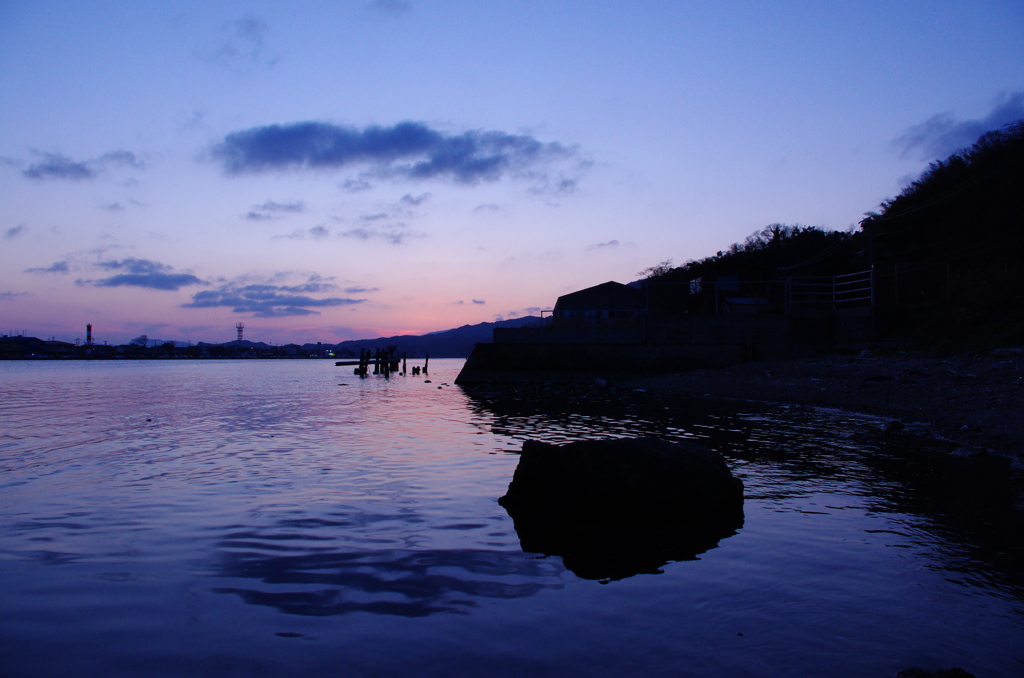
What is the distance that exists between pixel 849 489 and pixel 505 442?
681 cm

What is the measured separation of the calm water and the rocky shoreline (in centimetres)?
246

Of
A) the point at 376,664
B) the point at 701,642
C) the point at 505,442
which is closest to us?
the point at 376,664

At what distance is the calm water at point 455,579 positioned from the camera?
3.65 meters

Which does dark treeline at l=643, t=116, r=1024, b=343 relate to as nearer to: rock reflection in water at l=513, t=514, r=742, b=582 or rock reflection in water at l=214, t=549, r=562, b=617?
rock reflection in water at l=513, t=514, r=742, b=582

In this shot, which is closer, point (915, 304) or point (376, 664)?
point (376, 664)

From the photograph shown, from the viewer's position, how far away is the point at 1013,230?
99.9 ft

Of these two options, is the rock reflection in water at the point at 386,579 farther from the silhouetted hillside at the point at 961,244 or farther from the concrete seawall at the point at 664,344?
the concrete seawall at the point at 664,344

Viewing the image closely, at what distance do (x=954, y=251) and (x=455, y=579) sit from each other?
3847 cm

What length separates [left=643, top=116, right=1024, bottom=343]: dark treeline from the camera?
2320 centimetres

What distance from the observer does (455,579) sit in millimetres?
4984

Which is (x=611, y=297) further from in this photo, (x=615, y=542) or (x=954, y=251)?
(x=615, y=542)

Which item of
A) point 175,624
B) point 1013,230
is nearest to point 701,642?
point 175,624

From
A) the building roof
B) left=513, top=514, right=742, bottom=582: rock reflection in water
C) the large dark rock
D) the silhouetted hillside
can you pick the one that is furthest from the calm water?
the building roof

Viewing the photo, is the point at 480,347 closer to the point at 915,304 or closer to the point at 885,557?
the point at 915,304
